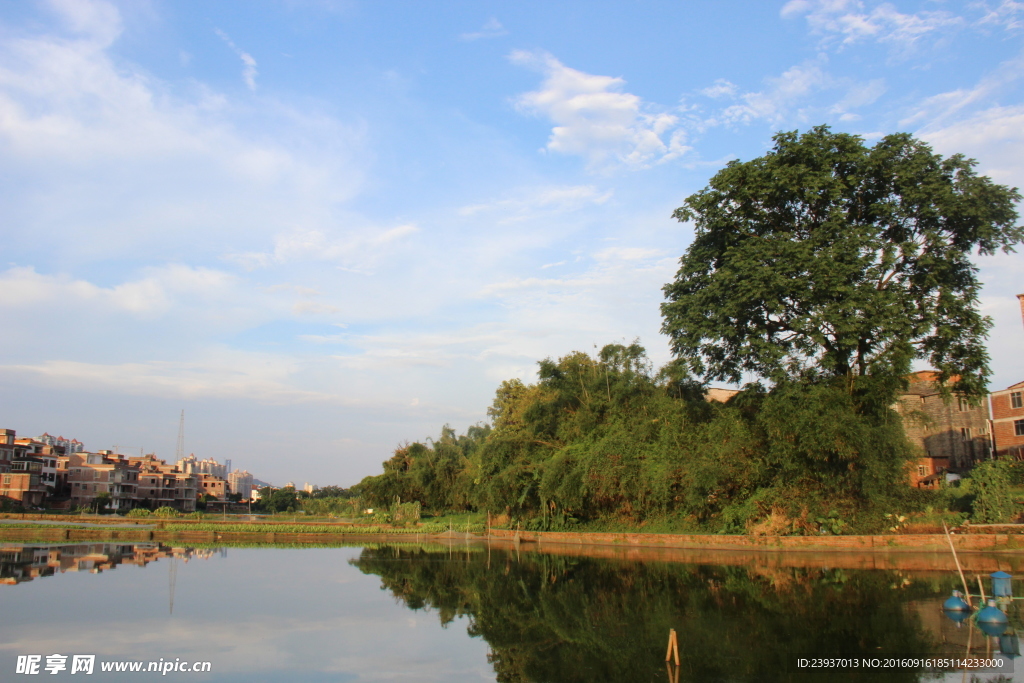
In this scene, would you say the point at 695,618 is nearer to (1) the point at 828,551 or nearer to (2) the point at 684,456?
(1) the point at 828,551

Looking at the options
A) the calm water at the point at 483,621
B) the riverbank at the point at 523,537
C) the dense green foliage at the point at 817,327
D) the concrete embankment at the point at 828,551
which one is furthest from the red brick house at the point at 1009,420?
the calm water at the point at 483,621

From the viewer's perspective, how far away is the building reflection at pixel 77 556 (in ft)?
61.2

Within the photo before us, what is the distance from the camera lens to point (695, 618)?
37.0 ft

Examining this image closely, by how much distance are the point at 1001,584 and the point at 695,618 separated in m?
4.73

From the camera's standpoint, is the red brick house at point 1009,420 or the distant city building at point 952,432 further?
the distant city building at point 952,432

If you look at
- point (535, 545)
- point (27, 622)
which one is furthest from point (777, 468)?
point (27, 622)

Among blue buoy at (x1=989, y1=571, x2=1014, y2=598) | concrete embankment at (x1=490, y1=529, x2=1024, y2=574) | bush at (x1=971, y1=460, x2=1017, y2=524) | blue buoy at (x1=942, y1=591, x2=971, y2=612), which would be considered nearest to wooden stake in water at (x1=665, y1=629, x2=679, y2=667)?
blue buoy at (x1=942, y1=591, x2=971, y2=612)

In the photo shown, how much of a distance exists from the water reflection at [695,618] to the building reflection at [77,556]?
914 cm

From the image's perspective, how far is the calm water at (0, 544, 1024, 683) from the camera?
8.52 meters

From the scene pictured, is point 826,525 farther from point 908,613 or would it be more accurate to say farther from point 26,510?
point 26,510

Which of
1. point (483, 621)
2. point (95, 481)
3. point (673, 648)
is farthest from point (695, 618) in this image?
point (95, 481)

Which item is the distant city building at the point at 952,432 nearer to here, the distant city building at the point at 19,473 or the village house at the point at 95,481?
the distant city building at the point at 19,473

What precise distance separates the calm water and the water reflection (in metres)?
0.04

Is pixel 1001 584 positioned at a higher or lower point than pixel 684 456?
lower
